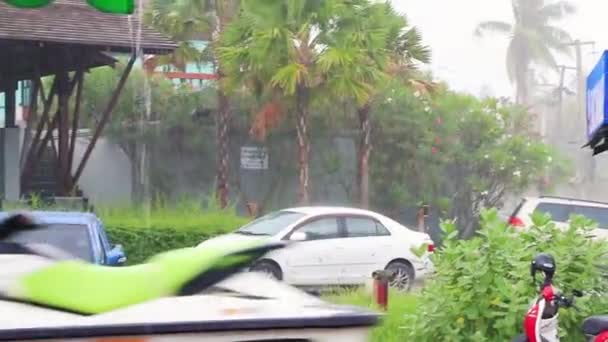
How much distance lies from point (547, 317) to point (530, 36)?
41.3 m

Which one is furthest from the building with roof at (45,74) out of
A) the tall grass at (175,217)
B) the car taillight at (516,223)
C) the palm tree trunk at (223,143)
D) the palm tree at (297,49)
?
the palm tree trunk at (223,143)

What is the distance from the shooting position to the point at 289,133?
25969 millimetres

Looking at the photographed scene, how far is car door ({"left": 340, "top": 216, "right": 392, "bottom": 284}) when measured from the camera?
52.7 feet

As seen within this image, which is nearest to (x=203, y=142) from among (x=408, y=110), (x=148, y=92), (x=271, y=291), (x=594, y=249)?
(x=148, y=92)

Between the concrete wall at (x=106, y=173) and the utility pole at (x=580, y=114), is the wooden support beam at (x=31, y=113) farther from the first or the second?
the utility pole at (x=580, y=114)

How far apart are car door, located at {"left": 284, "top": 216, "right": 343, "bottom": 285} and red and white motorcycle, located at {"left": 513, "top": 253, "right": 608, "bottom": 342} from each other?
7823mm

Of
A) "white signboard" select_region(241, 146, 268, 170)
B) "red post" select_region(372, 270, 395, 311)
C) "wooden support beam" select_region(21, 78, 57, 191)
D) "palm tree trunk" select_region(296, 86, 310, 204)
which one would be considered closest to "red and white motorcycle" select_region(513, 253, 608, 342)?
"red post" select_region(372, 270, 395, 311)

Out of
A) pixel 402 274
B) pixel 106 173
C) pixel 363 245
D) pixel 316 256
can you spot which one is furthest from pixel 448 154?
pixel 316 256

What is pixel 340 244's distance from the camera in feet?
53.1

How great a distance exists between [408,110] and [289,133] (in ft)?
8.59

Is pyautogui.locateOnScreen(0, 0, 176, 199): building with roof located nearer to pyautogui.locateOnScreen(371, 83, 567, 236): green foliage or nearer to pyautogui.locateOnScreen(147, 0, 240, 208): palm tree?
pyautogui.locateOnScreen(147, 0, 240, 208): palm tree

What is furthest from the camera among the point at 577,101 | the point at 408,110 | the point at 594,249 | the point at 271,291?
the point at 577,101

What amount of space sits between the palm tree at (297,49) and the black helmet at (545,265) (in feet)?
47.9

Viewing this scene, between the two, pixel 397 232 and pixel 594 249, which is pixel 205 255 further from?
pixel 397 232
